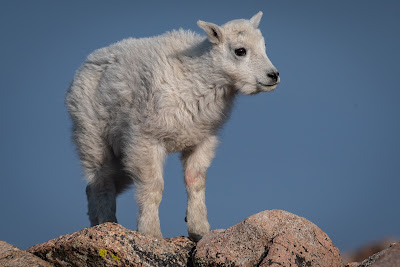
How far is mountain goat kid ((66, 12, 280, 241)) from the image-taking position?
9305 millimetres

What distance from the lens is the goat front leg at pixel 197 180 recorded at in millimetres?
9623

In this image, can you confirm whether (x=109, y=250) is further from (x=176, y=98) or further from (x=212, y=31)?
(x=212, y=31)

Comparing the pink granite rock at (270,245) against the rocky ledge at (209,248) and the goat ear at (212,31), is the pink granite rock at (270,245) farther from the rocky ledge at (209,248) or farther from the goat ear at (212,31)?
the goat ear at (212,31)

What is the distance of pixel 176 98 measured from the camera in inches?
369

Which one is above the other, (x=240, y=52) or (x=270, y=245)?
(x=240, y=52)

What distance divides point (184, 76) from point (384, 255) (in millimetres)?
4279

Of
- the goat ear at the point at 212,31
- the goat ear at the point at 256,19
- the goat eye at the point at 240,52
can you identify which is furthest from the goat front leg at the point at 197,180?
the goat ear at the point at 256,19

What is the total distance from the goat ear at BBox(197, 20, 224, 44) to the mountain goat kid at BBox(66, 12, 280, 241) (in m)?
0.02

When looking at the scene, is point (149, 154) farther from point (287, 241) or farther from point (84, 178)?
point (287, 241)

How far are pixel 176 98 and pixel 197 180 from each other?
1.45 meters

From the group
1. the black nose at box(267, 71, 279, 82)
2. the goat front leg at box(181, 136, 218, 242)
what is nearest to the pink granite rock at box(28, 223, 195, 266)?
the goat front leg at box(181, 136, 218, 242)

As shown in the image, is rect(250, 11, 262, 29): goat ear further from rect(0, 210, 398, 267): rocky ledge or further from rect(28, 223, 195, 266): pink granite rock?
rect(28, 223, 195, 266): pink granite rock

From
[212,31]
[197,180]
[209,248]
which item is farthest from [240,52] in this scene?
[209,248]

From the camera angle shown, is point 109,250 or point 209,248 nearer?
point 209,248
